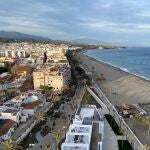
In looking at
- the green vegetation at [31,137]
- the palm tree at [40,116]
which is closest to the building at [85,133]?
the green vegetation at [31,137]

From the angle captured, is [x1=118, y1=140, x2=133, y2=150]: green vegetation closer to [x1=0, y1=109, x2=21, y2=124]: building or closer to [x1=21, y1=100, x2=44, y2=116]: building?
[x1=0, y1=109, x2=21, y2=124]: building

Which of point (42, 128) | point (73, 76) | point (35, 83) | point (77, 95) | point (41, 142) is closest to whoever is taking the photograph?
point (41, 142)

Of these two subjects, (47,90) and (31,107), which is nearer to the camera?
(31,107)

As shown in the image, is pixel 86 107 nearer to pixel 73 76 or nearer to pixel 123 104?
pixel 123 104

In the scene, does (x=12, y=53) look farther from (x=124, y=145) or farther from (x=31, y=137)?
(x=124, y=145)

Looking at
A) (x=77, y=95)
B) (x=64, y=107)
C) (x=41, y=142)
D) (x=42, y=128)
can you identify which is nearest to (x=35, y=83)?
(x=77, y=95)

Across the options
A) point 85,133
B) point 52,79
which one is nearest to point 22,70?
point 52,79

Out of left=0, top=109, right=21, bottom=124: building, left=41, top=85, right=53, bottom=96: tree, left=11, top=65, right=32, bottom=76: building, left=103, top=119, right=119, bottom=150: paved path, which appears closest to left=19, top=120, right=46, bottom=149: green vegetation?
left=0, top=109, right=21, bottom=124: building
